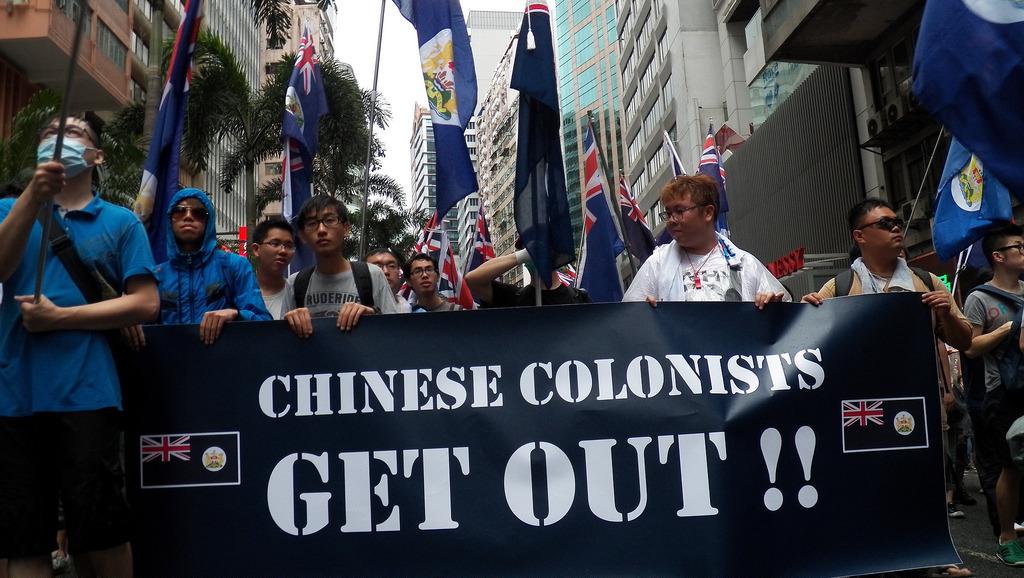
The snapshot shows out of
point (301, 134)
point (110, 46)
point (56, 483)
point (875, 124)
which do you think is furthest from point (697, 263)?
point (110, 46)

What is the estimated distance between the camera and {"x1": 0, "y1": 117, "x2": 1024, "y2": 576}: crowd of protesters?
9.29ft

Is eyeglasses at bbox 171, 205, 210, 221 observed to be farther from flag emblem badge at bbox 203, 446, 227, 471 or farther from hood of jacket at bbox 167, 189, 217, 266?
flag emblem badge at bbox 203, 446, 227, 471

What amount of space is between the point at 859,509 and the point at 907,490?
236mm

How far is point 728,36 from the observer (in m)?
34.2

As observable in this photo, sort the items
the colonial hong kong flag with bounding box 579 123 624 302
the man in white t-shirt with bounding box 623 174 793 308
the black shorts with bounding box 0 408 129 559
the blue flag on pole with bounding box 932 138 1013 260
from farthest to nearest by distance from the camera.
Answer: the colonial hong kong flag with bounding box 579 123 624 302 → the blue flag on pole with bounding box 932 138 1013 260 → the man in white t-shirt with bounding box 623 174 793 308 → the black shorts with bounding box 0 408 129 559

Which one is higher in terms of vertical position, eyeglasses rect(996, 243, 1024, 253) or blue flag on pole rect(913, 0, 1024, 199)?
blue flag on pole rect(913, 0, 1024, 199)

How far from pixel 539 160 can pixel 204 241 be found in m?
1.60

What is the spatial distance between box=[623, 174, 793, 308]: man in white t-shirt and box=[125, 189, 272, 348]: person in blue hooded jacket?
1.73 meters

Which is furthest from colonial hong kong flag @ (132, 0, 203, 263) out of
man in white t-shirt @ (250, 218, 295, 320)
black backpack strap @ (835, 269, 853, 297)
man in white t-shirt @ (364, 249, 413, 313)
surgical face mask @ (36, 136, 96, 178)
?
black backpack strap @ (835, 269, 853, 297)

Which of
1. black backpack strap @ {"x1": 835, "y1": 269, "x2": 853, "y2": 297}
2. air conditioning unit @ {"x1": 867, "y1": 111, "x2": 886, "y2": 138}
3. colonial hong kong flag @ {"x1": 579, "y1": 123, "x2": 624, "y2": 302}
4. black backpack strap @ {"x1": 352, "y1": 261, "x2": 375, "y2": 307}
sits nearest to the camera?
black backpack strap @ {"x1": 835, "y1": 269, "x2": 853, "y2": 297}

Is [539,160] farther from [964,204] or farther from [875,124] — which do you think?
[875,124]

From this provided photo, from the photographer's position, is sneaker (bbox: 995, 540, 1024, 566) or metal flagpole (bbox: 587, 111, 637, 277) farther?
metal flagpole (bbox: 587, 111, 637, 277)

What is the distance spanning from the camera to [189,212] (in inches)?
158

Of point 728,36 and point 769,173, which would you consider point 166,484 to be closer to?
point 769,173
